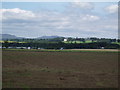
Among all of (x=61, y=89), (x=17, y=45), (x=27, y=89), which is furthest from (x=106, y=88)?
(x=17, y=45)

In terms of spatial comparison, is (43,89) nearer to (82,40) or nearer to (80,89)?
(80,89)

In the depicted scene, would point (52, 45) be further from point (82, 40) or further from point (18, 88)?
point (18, 88)

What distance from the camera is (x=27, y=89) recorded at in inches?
407

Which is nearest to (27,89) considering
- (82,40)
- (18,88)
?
(18,88)

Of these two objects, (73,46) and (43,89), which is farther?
(73,46)

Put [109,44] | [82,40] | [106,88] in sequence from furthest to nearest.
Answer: [82,40]
[109,44]
[106,88]

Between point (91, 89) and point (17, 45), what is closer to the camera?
point (91, 89)

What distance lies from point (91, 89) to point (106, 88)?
94 centimetres

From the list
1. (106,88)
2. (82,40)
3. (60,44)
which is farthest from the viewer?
(82,40)

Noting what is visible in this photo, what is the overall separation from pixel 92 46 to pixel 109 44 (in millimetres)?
5651

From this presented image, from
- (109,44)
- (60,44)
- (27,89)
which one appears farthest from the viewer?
(60,44)

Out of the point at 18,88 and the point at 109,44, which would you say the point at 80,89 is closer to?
the point at 18,88

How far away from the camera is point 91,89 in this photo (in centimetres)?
1091

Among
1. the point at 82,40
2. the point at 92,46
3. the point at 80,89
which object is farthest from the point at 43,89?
the point at 82,40
